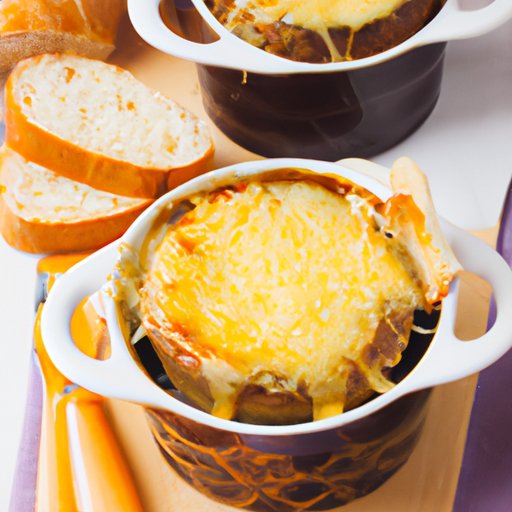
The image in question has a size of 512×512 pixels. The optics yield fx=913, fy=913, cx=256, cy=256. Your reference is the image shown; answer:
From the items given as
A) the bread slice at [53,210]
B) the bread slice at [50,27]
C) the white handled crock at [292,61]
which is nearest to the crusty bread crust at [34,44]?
the bread slice at [50,27]

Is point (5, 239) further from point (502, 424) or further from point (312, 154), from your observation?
point (502, 424)

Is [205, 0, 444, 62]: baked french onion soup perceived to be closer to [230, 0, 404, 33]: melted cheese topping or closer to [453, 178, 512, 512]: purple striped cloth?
[230, 0, 404, 33]: melted cheese topping

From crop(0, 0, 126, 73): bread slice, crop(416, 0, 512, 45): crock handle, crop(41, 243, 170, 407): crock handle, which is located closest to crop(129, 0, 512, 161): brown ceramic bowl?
crop(416, 0, 512, 45): crock handle

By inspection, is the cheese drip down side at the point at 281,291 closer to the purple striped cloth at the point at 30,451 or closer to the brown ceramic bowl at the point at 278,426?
the brown ceramic bowl at the point at 278,426

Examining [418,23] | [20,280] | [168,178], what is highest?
[418,23]

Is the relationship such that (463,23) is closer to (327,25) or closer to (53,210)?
(327,25)

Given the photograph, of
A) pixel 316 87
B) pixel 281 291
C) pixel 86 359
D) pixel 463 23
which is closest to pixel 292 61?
pixel 316 87

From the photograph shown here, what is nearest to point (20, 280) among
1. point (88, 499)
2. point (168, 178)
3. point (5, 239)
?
point (5, 239)
